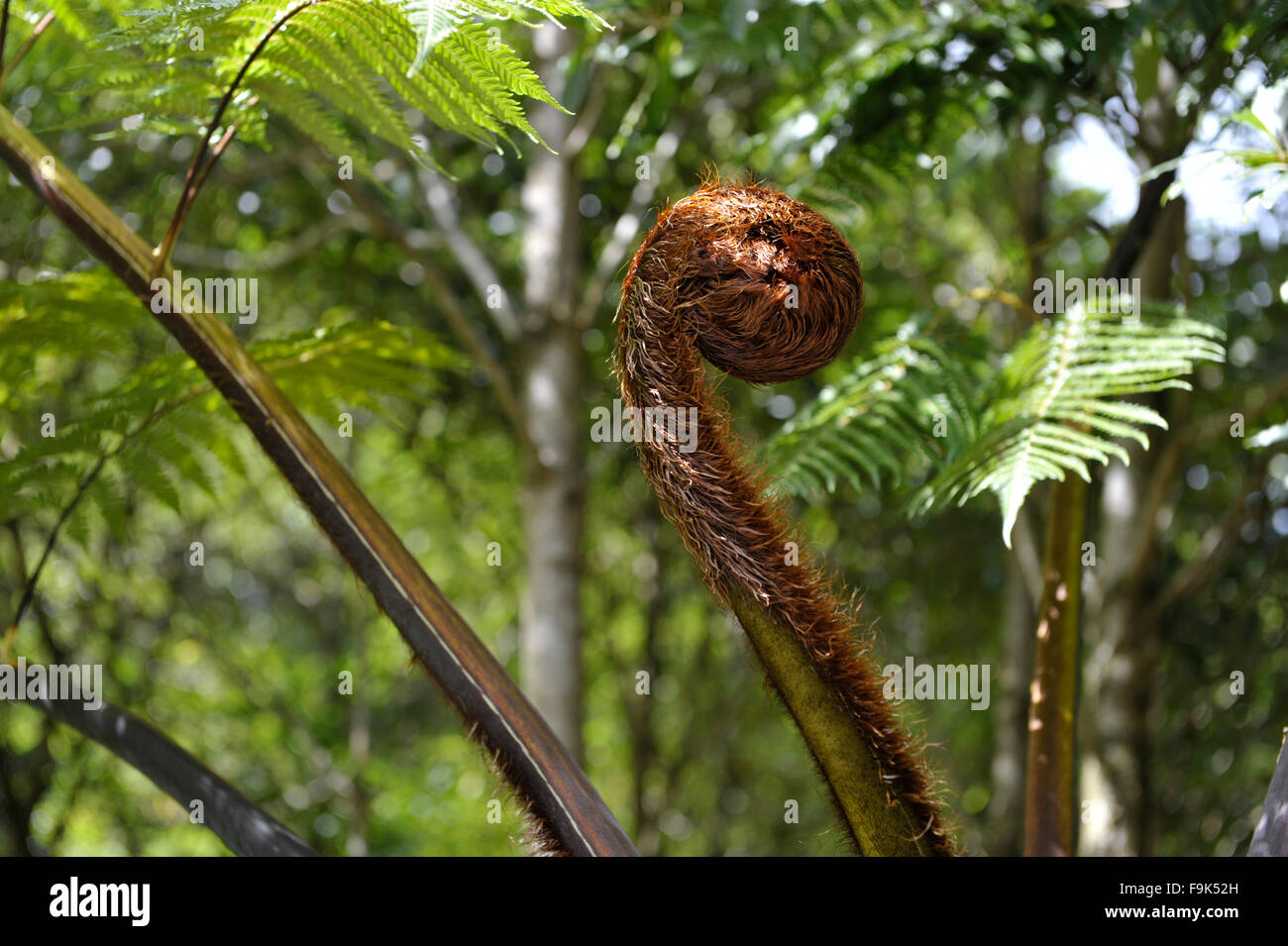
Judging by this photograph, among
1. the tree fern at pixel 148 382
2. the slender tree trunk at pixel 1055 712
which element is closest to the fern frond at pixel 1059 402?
the slender tree trunk at pixel 1055 712

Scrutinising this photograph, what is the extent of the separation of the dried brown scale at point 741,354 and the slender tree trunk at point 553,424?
1.24 metres

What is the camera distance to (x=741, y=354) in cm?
83

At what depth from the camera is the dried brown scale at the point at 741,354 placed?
0.81m

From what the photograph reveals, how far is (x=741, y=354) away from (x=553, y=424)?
1283 millimetres

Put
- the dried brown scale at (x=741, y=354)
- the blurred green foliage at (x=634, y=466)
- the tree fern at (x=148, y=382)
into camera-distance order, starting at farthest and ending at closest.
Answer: the blurred green foliage at (x=634, y=466) < the tree fern at (x=148, y=382) < the dried brown scale at (x=741, y=354)

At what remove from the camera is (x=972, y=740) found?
3902 mm

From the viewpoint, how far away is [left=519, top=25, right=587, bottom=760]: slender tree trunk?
204 centimetres

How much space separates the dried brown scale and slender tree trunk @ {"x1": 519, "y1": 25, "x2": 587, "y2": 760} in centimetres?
124

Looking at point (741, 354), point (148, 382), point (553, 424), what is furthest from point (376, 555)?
point (553, 424)

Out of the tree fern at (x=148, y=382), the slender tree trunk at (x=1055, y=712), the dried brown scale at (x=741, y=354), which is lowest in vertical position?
the slender tree trunk at (x=1055, y=712)

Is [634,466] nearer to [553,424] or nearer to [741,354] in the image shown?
[553,424]

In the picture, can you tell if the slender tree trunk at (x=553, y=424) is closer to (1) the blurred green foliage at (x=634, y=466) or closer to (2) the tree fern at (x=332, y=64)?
(1) the blurred green foliage at (x=634, y=466)
